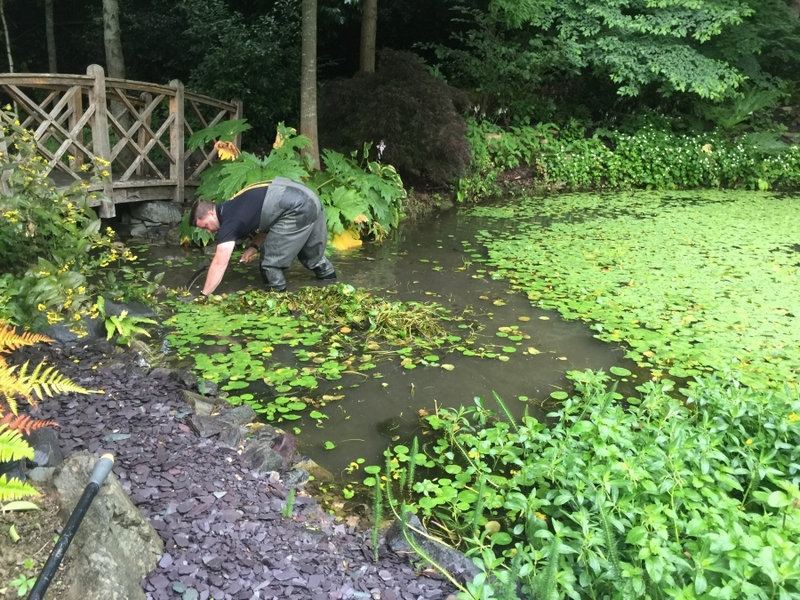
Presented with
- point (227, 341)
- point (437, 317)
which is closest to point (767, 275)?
point (437, 317)

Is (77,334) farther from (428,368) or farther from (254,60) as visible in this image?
(254,60)

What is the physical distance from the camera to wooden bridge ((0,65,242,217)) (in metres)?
5.68

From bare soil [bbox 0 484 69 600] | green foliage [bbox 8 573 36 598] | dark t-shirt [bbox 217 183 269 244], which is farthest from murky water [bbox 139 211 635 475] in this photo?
green foliage [bbox 8 573 36 598]

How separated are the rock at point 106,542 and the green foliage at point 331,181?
13.4ft

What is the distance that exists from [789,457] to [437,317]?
2625 millimetres

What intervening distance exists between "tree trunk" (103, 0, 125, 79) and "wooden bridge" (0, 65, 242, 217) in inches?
19.3

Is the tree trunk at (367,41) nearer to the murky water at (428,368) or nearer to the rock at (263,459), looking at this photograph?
the murky water at (428,368)

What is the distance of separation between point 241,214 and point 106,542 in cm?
321

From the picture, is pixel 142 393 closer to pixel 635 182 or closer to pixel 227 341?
pixel 227 341

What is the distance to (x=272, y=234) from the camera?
5086mm

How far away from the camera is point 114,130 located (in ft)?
23.7

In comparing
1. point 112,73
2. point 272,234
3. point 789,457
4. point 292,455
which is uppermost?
point 112,73

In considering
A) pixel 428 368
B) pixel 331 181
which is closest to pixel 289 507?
pixel 428 368

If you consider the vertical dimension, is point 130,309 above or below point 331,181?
below
